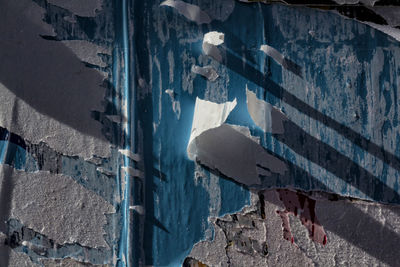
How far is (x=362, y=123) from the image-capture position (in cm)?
141

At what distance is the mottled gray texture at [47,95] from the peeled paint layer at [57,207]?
0.11 m

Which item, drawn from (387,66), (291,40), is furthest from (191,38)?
(387,66)

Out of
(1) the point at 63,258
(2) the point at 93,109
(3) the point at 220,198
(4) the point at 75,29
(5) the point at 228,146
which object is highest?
(4) the point at 75,29

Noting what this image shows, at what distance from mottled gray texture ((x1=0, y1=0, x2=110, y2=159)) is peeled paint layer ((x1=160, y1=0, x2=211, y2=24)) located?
1.15 ft

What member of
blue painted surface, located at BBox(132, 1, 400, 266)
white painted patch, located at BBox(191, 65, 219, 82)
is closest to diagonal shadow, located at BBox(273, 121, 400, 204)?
blue painted surface, located at BBox(132, 1, 400, 266)

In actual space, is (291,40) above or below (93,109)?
above

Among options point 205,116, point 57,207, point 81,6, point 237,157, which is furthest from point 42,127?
point 237,157

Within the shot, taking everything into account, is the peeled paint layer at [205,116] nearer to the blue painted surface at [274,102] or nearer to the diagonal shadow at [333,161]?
the blue painted surface at [274,102]

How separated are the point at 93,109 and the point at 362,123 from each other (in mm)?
852

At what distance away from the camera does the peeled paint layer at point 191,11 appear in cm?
143

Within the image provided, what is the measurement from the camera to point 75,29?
56.4 inches

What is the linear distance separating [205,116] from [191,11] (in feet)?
1.13

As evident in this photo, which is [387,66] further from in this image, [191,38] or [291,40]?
[191,38]

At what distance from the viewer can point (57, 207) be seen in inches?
55.6
